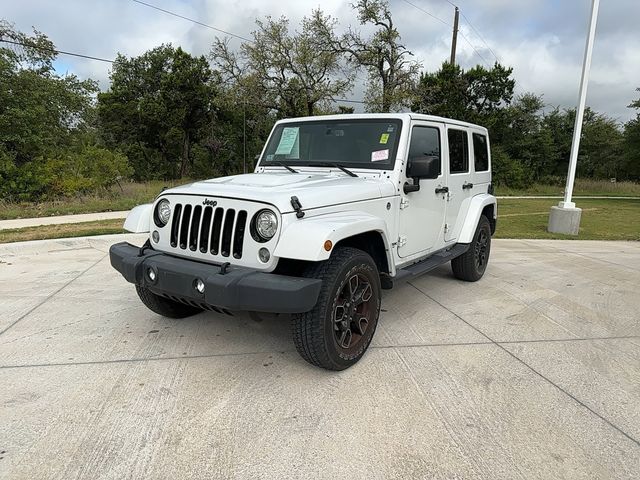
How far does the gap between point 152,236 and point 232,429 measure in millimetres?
1598

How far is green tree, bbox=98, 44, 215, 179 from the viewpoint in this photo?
28641 millimetres

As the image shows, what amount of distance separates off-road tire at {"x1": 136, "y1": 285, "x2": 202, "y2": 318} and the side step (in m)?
1.82

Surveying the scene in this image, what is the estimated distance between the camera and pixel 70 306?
4.54m

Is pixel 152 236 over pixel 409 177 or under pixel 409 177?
under

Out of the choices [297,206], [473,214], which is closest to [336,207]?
[297,206]

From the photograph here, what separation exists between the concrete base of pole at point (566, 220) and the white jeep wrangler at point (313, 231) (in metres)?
7.12

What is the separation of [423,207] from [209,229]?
2.06 metres

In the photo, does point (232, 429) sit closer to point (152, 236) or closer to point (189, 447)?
point (189, 447)

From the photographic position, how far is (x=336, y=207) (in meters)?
3.19

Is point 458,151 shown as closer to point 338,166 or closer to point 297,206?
point 338,166

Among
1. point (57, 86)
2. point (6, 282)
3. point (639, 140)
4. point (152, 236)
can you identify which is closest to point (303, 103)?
point (57, 86)

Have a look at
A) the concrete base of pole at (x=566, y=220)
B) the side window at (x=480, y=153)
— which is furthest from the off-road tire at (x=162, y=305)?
the concrete base of pole at (x=566, y=220)

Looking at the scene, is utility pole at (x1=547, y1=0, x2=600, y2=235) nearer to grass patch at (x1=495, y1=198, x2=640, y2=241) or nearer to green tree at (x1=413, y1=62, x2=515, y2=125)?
grass patch at (x1=495, y1=198, x2=640, y2=241)

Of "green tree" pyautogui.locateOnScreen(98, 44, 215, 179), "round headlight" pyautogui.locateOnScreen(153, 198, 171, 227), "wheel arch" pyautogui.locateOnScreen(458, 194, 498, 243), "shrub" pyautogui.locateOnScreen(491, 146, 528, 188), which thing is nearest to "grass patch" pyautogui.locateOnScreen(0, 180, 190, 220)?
"round headlight" pyautogui.locateOnScreen(153, 198, 171, 227)
